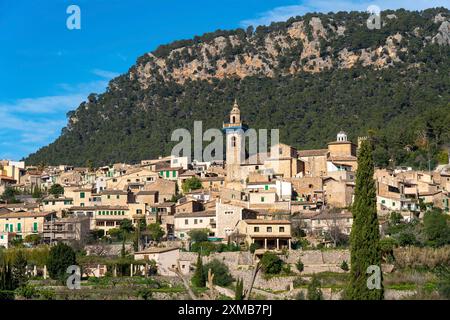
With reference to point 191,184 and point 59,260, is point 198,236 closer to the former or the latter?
point 59,260

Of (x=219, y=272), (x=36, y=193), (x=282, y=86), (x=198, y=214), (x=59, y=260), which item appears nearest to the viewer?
(x=219, y=272)

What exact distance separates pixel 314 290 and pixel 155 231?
56.9 ft

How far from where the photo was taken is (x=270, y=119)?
102500 mm

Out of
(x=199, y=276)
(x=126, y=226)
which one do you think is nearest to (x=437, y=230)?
(x=199, y=276)

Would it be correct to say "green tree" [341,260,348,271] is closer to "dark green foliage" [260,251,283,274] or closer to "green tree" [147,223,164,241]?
"dark green foliage" [260,251,283,274]

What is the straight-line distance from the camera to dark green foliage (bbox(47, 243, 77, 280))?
4772cm

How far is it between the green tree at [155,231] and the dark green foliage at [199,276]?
28.2ft

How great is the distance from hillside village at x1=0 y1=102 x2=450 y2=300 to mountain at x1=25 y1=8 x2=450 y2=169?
1608 cm

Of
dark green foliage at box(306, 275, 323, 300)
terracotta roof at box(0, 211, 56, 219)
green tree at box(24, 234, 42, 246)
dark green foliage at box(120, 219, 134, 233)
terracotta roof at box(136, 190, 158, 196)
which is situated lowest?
dark green foliage at box(306, 275, 323, 300)

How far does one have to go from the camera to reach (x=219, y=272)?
4588 centimetres

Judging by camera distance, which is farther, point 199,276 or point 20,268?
point 20,268

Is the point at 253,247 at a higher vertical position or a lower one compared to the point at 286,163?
lower

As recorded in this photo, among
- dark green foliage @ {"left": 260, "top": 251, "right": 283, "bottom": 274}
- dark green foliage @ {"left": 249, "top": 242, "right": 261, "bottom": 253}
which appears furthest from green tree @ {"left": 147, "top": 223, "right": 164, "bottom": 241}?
dark green foliage @ {"left": 260, "top": 251, "right": 283, "bottom": 274}
